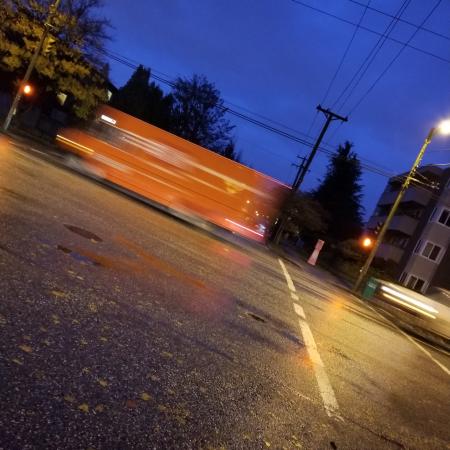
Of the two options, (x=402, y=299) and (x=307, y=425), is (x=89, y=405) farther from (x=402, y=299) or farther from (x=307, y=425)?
(x=402, y=299)

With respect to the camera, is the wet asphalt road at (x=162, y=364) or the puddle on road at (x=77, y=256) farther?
the puddle on road at (x=77, y=256)

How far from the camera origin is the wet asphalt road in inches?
121

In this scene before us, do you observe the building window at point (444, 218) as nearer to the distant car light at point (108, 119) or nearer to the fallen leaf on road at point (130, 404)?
the distant car light at point (108, 119)

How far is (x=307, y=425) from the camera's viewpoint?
4.16m

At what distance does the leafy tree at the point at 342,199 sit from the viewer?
2564 inches

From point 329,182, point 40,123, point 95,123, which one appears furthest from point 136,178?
point 329,182

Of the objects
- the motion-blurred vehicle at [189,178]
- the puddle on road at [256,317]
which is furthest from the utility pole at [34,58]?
the puddle on road at [256,317]

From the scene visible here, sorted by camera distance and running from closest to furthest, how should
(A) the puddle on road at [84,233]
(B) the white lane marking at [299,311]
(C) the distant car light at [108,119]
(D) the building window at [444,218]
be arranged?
(A) the puddle on road at [84,233] → (B) the white lane marking at [299,311] → (C) the distant car light at [108,119] → (D) the building window at [444,218]

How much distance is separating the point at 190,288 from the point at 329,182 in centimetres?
6136

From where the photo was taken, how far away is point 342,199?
215 feet

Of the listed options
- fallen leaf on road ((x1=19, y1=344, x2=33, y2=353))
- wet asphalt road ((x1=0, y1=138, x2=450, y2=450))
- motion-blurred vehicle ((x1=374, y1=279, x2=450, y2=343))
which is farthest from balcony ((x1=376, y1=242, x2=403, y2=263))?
fallen leaf on road ((x1=19, y1=344, x2=33, y2=353))

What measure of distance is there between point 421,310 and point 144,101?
4446 cm

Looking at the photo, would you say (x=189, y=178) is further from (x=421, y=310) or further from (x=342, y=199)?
(x=342, y=199)

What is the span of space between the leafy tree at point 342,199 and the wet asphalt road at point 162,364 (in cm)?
5702
